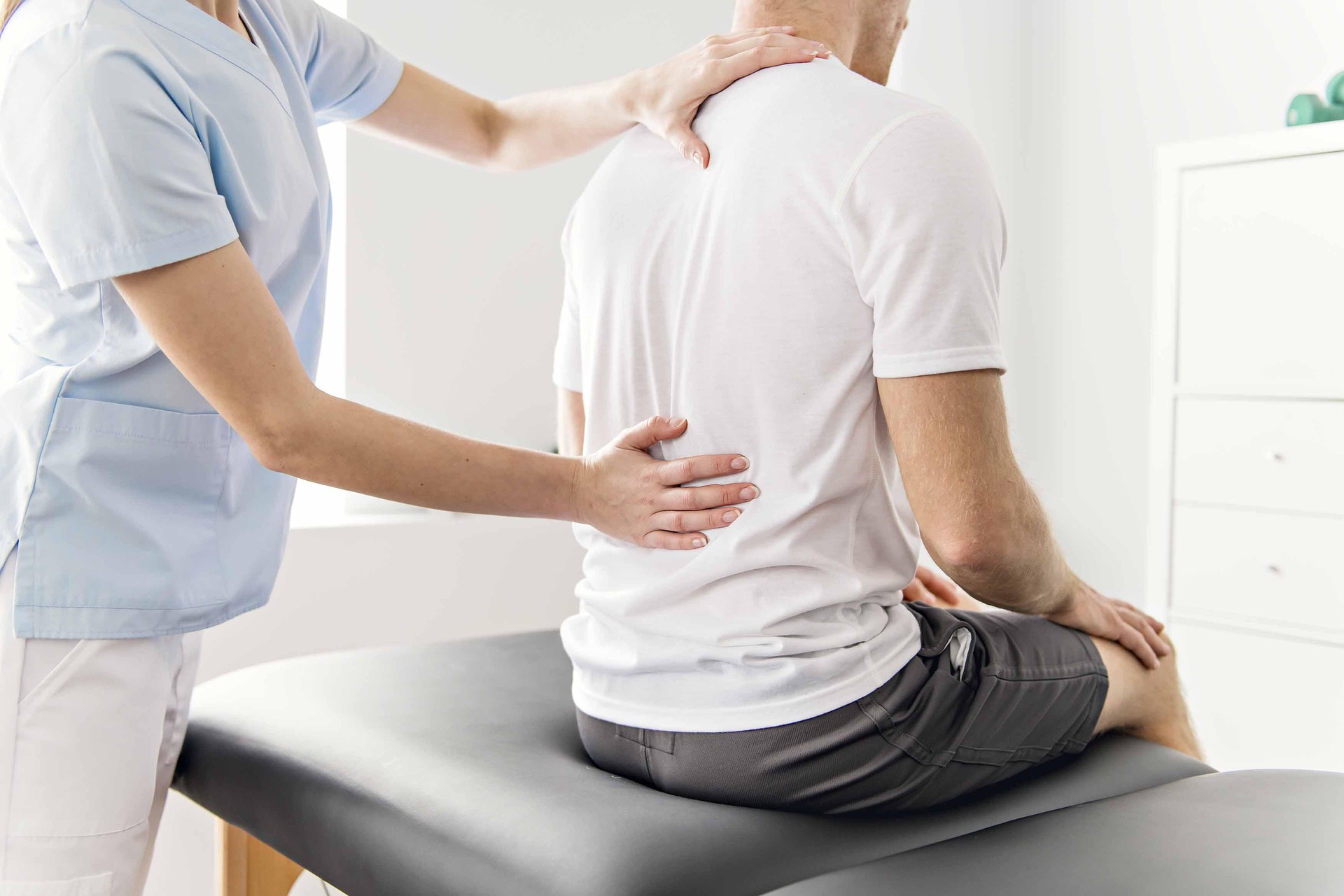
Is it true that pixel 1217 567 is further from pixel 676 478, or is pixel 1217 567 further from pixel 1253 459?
pixel 676 478

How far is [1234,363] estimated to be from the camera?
2129 millimetres

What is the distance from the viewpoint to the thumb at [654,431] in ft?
3.08

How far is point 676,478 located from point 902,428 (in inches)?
7.3

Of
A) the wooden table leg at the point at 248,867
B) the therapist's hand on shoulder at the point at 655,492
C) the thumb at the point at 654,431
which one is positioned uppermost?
the thumb at the point at 654,431

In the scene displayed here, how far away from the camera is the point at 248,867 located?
4.05 ft

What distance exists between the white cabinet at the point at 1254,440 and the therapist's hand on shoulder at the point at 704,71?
4.76 ft

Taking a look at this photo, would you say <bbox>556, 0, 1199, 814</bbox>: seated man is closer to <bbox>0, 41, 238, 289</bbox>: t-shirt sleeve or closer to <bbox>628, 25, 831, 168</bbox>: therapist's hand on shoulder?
<bbox>628, 25, 831, 168</bbox>: therapist's hand on shoulder

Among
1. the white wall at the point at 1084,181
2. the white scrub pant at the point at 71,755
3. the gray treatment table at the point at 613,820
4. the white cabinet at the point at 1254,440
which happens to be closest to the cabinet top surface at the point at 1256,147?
the white cabinet at the point at 1254,440

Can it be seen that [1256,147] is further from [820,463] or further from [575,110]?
[820,463]

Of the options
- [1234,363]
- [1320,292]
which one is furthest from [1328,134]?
[1234,363]

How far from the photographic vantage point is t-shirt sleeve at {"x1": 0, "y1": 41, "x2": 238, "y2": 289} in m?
0.78

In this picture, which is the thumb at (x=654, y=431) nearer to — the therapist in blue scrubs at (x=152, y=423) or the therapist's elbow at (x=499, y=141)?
the therapist in blue scrubs at (x=152, y=423)

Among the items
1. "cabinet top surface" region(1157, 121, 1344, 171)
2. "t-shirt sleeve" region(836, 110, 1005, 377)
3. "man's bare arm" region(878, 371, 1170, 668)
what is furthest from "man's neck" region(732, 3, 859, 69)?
"cabinet top surface" region(1157, 121, 1344, 171)

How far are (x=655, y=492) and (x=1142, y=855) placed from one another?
444 millimetres
